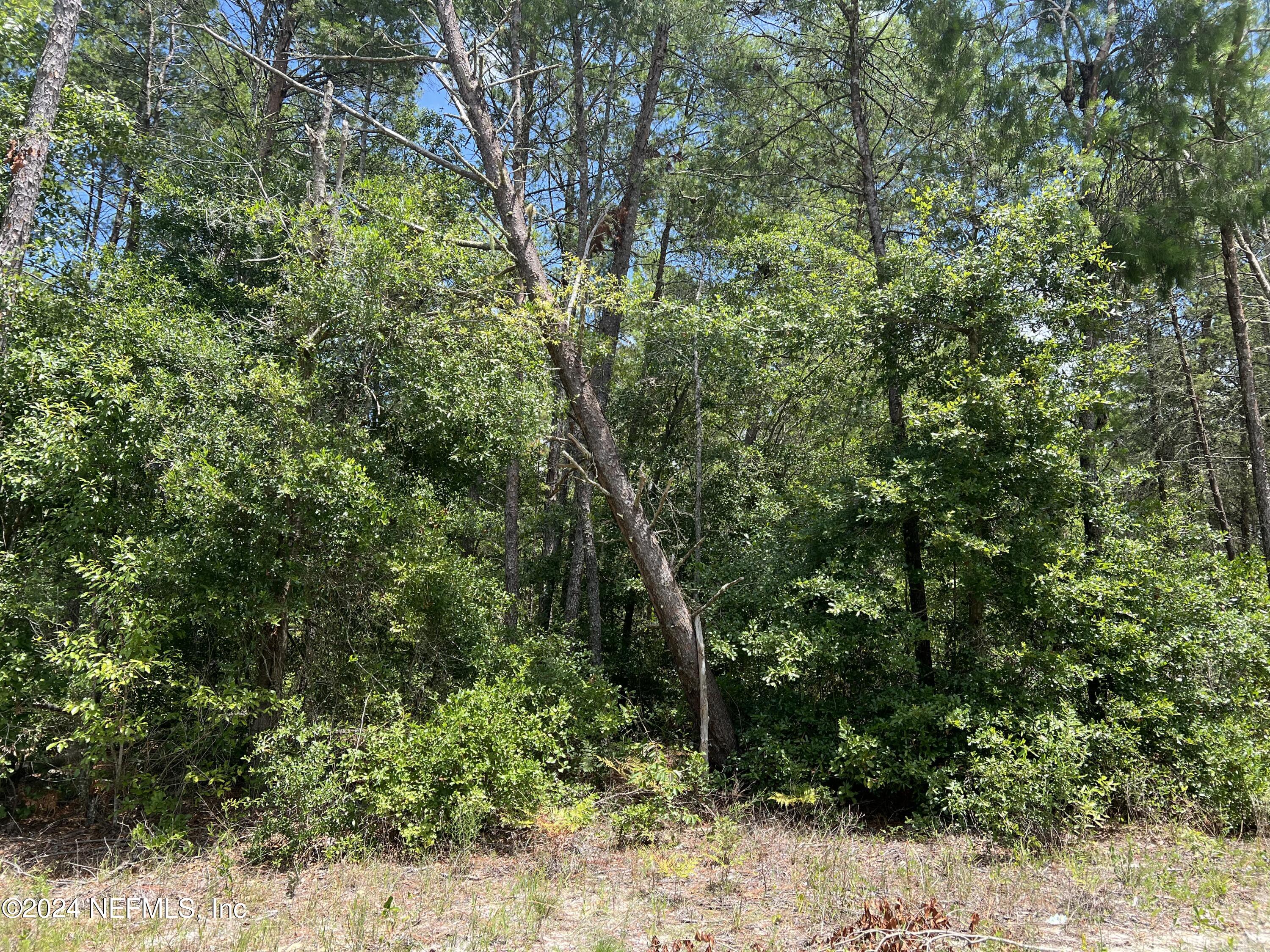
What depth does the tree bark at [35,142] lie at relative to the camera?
7.20 meters

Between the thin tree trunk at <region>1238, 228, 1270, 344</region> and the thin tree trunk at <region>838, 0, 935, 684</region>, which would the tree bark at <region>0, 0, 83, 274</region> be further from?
the thin tree trunk at <region>1238, 228, 1270, 344</region>

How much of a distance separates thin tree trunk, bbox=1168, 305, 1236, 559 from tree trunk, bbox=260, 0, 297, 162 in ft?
53.0

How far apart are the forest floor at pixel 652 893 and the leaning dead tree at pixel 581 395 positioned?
78.6 inches

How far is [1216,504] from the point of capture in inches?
Answer: 574

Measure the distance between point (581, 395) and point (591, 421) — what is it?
12.8 inches

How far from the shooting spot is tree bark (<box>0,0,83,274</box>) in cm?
720

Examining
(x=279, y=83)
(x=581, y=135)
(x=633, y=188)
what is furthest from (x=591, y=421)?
(x=279, y=83)

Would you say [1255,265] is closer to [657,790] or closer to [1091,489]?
[1091,489]

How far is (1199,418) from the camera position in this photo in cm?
1343

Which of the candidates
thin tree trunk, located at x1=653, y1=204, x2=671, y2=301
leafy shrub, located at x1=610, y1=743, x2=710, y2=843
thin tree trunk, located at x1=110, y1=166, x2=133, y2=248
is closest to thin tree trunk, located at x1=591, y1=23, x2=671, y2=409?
thin tree trunk, located at x1=653, y1=204, x2=671, y2=301

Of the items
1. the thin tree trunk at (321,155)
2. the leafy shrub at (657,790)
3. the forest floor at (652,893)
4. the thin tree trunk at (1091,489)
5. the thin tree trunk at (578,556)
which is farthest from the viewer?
the thin tree trunk at (578,556)

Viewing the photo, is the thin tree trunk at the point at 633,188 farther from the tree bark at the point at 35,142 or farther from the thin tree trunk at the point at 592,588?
the tree bark at the point at 35,142

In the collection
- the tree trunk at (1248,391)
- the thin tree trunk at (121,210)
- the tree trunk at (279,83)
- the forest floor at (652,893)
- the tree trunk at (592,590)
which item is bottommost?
the forest floor at (652,893)

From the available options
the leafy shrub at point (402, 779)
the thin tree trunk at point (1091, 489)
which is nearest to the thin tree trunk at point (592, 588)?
the leafy shrub at point (402, 779)
